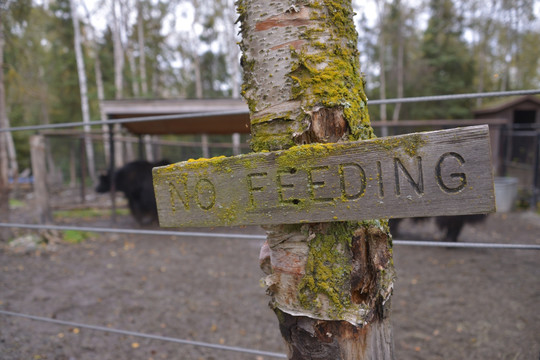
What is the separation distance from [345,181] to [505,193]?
8.65 m

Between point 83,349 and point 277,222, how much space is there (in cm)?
275

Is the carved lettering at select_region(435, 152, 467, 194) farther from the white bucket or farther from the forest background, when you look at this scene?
the forest background

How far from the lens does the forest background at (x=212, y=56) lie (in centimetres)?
1686

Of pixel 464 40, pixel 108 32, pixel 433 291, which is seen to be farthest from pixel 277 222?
pixel 464 40

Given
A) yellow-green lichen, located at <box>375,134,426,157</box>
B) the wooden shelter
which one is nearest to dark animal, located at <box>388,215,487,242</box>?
yellow-green lichen, located at <box>375,134,426,157</box>

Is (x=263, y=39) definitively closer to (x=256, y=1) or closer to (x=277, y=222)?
(x=256, y=1)

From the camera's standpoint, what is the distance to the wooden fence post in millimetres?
6254

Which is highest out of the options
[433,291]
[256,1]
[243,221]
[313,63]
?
[256,1]

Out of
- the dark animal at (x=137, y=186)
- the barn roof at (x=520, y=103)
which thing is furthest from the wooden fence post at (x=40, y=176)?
the barn roof at (x=520, y=103)

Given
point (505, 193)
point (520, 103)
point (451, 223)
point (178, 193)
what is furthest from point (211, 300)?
point (520, 103)

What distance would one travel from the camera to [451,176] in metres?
0.85

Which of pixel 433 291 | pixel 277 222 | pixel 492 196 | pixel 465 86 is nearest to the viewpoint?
pixel 492 196

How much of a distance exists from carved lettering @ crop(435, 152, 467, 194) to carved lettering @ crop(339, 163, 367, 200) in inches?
6.9

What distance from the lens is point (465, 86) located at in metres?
19.5
